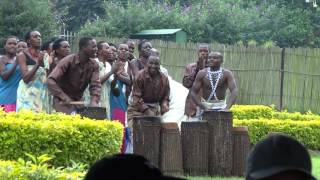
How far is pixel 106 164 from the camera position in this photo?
3.26 m

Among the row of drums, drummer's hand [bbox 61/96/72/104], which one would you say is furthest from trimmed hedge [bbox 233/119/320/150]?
drummer's hand [bbox 61/96/72/104]

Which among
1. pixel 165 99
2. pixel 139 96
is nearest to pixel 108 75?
pixel 139 96

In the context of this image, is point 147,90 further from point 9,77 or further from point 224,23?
point 224,23

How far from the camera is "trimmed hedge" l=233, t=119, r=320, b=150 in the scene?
17.7 m

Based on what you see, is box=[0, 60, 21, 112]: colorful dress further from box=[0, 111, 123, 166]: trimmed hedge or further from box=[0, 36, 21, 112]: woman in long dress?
box=[0, 111, 123, 166]: trimmed hedge

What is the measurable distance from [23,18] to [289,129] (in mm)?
11563

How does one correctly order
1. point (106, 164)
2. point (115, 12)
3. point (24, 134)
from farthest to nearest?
1. point (115, 12)
2. point (24, 134)
3. point (106, 164)

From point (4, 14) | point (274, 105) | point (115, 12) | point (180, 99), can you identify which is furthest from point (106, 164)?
point (115, 12)

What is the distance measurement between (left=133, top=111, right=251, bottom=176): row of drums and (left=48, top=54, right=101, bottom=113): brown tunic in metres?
1.15

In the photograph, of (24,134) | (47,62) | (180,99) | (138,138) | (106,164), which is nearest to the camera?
(106,164)

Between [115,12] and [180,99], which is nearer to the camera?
[180,99]

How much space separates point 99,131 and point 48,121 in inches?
23.2

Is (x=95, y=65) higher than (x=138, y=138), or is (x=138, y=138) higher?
(x=95, y=65)

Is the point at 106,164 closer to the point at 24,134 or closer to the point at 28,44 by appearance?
the point at 24,134
